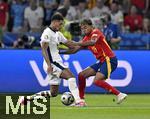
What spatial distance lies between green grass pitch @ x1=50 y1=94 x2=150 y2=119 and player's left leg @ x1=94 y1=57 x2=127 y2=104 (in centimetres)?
29

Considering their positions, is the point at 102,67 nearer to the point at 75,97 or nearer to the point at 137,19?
the point at 75,97

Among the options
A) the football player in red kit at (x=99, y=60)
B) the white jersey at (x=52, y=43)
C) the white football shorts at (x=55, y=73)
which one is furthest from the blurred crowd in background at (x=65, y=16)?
the white football shorts at (x=55, y=73)

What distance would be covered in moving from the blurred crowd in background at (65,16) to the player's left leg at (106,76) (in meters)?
6.17

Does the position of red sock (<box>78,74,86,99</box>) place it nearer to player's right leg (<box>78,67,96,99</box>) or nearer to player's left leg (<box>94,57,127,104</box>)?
player's right leg (<box>78,67,96,99</box>)

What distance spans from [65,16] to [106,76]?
8.17 m

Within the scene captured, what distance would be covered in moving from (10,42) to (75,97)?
8462mm

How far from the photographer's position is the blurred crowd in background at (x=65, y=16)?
81.7ft

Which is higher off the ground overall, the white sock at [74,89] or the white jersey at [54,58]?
the white jersey at [54,58]

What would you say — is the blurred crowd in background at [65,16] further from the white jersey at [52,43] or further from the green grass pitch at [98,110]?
the white jersey at [52,43]

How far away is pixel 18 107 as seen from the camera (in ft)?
53.4

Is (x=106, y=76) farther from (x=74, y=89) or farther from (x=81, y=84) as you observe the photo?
(x=74, y=89)

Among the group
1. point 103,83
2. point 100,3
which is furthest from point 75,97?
point 100,3

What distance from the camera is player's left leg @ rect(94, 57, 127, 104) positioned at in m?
17.8

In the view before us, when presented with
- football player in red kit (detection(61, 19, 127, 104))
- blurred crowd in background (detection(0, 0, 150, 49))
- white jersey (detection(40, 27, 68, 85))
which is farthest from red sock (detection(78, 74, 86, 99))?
blurred crowd in background (detection(0, 0, 150, 49))
